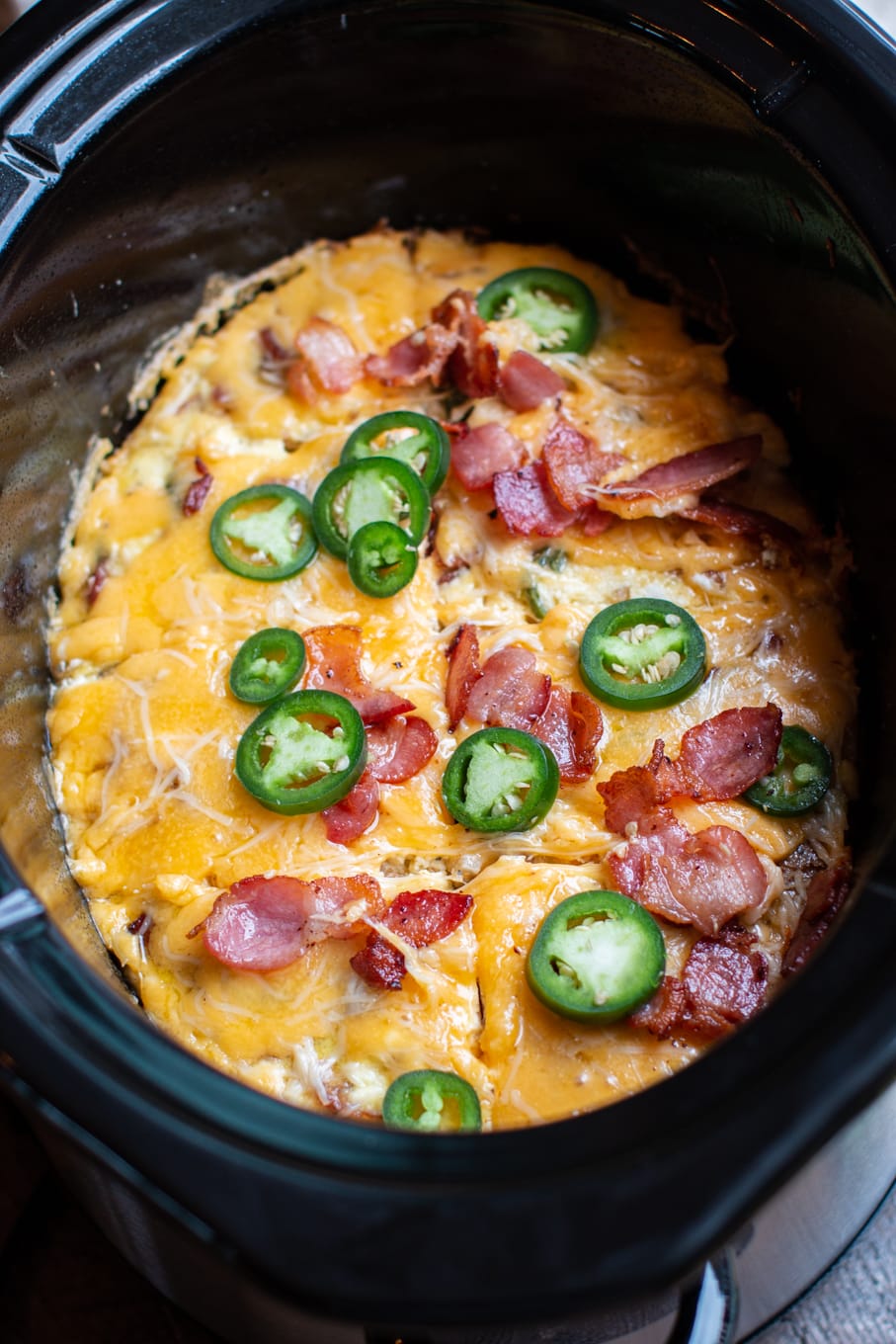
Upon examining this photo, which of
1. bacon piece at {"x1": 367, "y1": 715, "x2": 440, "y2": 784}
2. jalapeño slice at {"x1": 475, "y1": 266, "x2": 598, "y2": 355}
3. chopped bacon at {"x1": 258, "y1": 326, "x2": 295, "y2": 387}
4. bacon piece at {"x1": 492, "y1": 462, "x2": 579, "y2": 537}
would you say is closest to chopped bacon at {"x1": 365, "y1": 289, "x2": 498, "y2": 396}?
jalapeño slice at {"x1": 475, "y1": 266, "x2": 598, "y2": 355}

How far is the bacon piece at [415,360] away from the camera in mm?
2975

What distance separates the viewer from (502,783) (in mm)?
2396

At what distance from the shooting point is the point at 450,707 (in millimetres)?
2557

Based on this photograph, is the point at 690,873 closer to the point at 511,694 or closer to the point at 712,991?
the point at 712,991

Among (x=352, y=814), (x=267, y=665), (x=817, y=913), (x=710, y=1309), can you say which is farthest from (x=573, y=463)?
(x=710, y=1309)

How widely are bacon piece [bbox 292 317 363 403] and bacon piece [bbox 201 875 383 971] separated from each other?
1.30 m

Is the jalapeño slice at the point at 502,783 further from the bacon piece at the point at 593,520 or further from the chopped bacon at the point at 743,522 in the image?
the chopped bacon at the point at 743,522

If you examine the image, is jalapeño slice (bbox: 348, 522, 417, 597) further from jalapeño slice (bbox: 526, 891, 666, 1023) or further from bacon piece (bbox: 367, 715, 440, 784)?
jalapeño slice (bbox: 526, 891, 666, 1023)

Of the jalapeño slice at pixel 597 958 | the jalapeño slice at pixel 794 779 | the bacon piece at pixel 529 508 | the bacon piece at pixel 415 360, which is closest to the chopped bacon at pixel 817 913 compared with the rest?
the jalapeño slice at pixel 794 779

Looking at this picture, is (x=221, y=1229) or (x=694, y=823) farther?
(x=694, y=823)

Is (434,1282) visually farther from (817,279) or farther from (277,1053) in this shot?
(817,279)

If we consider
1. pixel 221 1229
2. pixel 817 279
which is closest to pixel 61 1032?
pixel 221 1229

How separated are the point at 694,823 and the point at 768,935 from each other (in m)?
0.25

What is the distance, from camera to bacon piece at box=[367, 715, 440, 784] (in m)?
2.47
